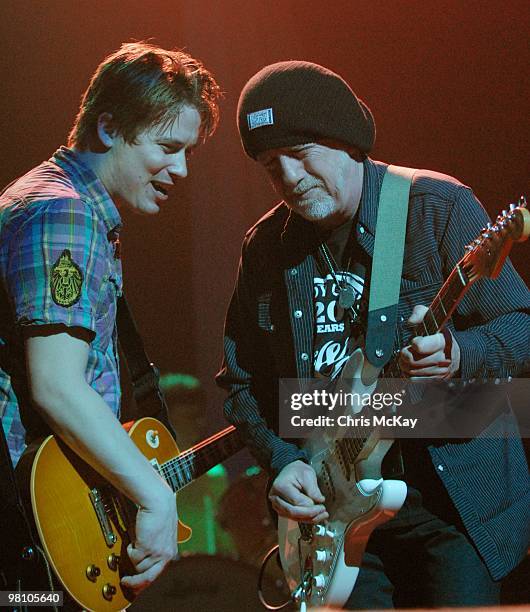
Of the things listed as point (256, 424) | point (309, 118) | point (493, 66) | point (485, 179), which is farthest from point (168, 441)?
point (493, 66)

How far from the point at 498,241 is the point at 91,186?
1039 millimetres

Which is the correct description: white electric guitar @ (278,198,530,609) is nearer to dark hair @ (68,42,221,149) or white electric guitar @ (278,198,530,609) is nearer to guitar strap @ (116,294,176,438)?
guitar strap @ (116,294,176,438)

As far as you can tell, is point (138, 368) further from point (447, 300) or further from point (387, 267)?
point (447, 300)

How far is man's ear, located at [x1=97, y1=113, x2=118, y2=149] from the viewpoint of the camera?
6.88 ft

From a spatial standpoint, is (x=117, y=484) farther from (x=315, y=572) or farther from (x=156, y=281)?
(x=156, y=281)


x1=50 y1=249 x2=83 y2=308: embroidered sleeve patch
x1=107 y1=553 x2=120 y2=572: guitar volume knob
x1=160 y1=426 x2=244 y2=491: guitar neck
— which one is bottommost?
x1=107 y1=553 x2=120 y2=572: guitar volume knob

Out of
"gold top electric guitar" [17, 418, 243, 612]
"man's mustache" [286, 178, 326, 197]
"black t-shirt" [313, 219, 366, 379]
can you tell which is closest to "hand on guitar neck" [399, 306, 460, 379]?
"black t-shirt" [313, 219, 366, 379]

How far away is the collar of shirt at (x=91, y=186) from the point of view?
6.68ft

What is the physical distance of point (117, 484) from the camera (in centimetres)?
182

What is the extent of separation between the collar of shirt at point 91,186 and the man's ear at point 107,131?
0.28 feet

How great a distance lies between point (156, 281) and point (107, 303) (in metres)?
0.92

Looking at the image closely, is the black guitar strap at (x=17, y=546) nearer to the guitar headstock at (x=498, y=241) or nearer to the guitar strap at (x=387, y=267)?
the guitar strap at (x=387, y=267)

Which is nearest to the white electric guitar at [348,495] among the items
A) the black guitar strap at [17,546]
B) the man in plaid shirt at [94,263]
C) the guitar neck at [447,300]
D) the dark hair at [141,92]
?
the guitar neck at [447,300]

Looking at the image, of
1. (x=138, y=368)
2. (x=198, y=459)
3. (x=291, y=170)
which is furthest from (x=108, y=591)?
(x=291, y=170)
